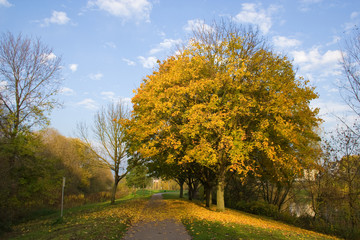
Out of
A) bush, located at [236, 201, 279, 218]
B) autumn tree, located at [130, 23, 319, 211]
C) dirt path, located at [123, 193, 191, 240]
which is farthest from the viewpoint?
bush, located at [236, 201, 279, 218]

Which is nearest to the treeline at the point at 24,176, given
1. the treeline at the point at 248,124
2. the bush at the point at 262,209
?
the treeline at the point at 248,124

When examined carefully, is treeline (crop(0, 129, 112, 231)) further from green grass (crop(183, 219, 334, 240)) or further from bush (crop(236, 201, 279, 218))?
bush (crop(236, 201, 279, 218))

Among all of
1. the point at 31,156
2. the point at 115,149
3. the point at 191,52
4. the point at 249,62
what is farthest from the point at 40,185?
the point at 249,62

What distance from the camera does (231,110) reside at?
1368cm

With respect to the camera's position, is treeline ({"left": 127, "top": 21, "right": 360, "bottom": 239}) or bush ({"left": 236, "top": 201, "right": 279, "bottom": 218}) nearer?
treeline ({"left": 127, "top": 21, "right": 360, "bottom": 239})

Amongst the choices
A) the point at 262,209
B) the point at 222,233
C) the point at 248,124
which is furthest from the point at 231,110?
the point at 262,209

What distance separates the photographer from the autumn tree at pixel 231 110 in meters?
13.1

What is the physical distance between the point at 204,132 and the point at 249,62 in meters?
5.40

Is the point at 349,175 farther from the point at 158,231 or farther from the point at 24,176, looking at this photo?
the point at 24,176

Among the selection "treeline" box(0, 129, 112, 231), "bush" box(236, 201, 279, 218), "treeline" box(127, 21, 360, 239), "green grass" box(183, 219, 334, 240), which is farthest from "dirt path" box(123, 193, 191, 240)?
"bush" box(236, 201, 279, 218)

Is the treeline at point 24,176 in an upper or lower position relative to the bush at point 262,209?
upper

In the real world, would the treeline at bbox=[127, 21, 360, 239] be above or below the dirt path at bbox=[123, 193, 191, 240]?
above

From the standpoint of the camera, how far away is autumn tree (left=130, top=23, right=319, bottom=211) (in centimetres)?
1315

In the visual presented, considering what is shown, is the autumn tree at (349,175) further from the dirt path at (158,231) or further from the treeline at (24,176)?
the treeline at (24,176)
